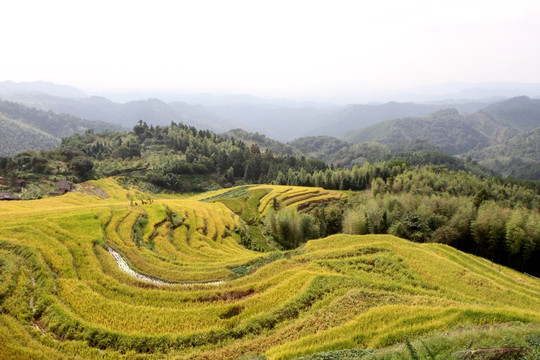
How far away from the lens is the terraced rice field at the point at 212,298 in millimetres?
12125

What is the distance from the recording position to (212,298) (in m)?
16.2

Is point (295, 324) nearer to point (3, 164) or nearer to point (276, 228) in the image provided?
point (276, 228)

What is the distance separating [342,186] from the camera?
286 ft

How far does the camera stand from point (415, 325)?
12812 millimetres

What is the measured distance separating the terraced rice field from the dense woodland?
12.7 meters

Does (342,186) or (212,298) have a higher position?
(212,298)

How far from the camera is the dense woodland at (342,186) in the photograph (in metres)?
37.7

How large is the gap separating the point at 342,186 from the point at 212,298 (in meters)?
75.7

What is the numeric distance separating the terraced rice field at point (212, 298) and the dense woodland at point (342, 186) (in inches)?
501

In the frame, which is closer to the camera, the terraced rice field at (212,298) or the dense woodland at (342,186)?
the terraced rice field at (212,298)

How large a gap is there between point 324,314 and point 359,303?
2.23 metres

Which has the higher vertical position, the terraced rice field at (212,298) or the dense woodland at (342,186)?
the terraced rice field at (212,298)

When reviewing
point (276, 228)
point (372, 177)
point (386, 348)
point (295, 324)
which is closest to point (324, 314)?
point (295, 324)

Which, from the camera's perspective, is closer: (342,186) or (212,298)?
(212,298)
